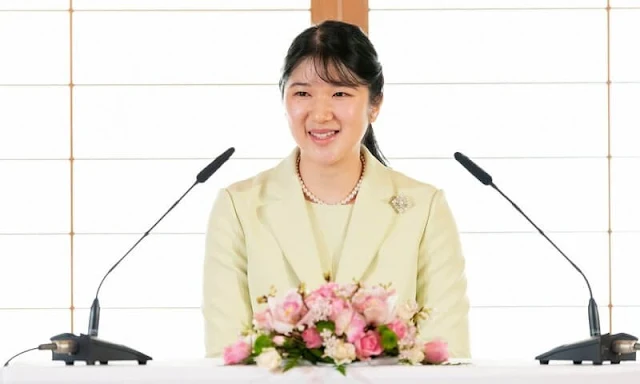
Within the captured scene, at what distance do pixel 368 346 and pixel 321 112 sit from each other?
0.95 metres

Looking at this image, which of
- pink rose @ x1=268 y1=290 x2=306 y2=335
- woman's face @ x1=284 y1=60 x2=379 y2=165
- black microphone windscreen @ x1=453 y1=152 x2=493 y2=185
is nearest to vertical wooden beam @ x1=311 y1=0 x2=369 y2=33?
woman's face @ x1=284 y1=60 x2=379 y2=165

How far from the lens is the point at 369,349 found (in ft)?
6.46

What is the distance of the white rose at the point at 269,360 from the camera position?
1.93 meters

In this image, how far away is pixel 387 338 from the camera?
6.55 feet

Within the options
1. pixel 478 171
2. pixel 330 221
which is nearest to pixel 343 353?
pixel 478 171

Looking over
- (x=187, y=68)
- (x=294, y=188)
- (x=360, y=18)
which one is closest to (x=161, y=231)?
(x=187, y=68)

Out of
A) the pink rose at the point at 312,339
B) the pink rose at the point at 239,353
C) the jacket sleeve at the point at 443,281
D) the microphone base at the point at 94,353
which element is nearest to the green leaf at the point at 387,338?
the pink rose at the point at 312,339

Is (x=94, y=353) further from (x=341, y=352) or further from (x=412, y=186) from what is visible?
(x=412, y=186)

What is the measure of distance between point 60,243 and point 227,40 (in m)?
0.94

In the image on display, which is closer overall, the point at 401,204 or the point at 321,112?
the point at 321,112

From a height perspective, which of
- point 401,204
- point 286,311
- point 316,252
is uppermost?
point 401,204

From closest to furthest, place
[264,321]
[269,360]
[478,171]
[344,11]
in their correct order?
[269,360], [264,321], [478,171], [344,11]

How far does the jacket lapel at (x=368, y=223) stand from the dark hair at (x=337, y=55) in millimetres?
232

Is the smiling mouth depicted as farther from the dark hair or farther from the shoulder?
the shoulder
